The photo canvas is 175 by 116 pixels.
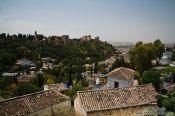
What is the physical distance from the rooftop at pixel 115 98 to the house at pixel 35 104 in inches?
117

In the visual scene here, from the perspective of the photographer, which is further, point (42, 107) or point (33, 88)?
point (33, 88)

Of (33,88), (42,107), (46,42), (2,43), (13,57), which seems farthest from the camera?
(46,42)

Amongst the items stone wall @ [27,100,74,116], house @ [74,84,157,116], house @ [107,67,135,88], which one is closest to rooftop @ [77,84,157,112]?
house @ [74,84,157,116]

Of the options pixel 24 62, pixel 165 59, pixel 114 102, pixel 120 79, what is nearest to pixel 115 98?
pixel 114 102

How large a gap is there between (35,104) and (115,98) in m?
6.70

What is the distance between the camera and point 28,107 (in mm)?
19688

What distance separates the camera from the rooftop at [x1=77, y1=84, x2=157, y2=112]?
1862 cm

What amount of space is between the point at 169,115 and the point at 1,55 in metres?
73.9

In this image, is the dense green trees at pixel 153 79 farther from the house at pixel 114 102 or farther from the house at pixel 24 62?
the house at pixel 24 62

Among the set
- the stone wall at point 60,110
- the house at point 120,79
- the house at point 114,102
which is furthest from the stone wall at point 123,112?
the house at point 120,79

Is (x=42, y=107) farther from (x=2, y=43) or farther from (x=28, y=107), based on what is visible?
(x=2, y=43)

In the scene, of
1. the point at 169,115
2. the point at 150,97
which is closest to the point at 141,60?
the point at 150,97

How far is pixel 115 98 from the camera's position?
19.6m

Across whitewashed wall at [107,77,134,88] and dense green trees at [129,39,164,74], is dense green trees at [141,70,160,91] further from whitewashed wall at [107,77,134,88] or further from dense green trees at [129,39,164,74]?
dense green trees at [129,39,164,74]
